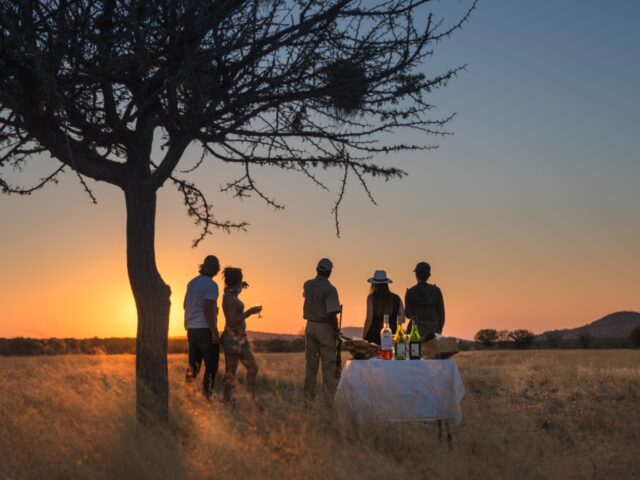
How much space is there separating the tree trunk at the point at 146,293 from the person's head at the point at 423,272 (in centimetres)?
324

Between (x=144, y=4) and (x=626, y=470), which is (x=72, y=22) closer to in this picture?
(x=144, y=4)

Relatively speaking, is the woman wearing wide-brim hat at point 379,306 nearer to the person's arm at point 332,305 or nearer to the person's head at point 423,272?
the person's arm at point 332,305

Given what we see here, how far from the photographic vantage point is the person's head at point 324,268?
12.5m

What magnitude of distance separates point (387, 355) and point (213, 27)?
12.1 ft

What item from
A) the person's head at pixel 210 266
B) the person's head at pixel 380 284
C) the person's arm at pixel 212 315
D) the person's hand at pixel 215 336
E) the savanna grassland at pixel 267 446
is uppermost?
the person's head at pixel 210 266

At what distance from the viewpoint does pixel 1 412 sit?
10047mm

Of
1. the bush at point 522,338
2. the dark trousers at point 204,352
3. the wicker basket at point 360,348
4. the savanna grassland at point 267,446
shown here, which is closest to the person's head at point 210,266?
the dark trousers at point 204,352

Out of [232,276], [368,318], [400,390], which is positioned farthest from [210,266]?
[400,390]

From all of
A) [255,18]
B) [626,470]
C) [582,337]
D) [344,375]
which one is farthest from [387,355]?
[582,337]

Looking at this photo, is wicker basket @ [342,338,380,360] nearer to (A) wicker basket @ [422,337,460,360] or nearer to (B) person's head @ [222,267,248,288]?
(A) wicker basket @ [422,337,460,360]

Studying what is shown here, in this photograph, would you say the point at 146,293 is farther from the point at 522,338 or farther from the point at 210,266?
the point at 522,338

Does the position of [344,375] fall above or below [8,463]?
above

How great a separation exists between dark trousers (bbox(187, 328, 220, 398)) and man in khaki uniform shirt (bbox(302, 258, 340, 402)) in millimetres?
1406

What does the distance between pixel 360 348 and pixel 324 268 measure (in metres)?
3.27
